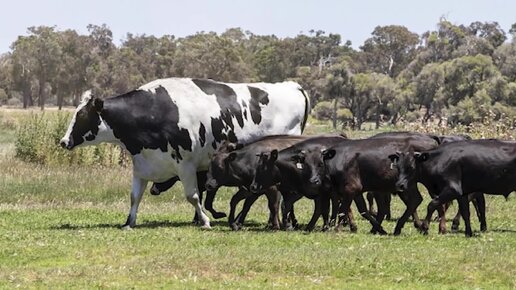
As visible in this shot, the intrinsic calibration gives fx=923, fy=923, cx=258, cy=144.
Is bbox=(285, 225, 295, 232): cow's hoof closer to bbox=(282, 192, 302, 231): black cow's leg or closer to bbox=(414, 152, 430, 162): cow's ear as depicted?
bbox=(282, 192, 302, 231): black cow's leg

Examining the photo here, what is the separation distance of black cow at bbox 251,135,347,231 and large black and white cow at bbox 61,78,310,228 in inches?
61.7

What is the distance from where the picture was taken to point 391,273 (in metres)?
12.1

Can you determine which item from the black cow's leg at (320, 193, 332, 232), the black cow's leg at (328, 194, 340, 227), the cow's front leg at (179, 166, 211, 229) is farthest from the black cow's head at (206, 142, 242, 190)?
the black cow's leg at (328, 194, 340, 227)

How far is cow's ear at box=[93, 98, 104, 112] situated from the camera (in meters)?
17.9

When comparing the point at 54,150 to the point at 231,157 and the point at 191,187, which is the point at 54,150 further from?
the point at 231,157

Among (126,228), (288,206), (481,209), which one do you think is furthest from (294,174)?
(481,209)

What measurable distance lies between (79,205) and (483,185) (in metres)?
10.7

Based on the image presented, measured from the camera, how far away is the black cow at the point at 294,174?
16.7 m

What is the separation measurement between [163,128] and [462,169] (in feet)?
18.9

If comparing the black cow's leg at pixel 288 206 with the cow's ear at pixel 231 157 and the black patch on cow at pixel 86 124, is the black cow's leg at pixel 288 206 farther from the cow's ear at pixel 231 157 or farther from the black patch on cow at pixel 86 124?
the black patch on cow at pixel 86 124

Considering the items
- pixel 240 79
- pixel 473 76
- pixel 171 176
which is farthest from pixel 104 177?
pixel 240 79

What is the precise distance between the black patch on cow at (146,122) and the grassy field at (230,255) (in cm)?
163

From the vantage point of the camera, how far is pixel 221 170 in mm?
17422

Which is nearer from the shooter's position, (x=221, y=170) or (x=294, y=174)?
(x=294, y=174)
